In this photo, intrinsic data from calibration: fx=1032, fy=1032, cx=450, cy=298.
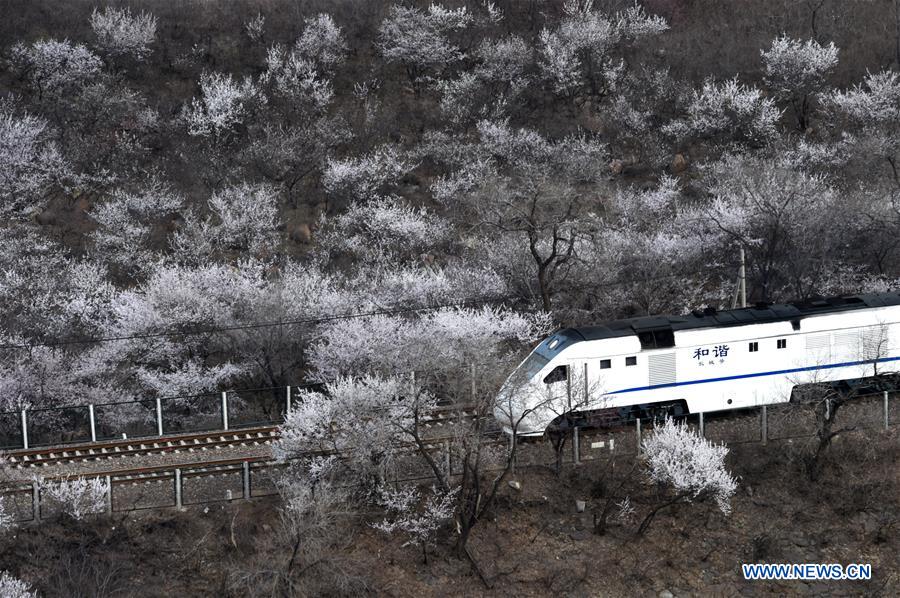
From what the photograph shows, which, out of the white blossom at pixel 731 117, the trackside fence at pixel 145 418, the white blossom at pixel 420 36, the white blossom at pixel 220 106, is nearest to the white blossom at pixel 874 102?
the white blossom at pixel 731 117

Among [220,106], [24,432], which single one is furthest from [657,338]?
[220,106]

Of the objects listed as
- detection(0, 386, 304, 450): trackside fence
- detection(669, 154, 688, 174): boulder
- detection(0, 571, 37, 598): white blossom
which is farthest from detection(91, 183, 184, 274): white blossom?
detection(669, 154, 688, 174): boulder

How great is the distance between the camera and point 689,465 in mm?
22125

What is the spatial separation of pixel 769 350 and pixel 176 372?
15.8 m

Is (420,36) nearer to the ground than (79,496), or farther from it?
farther from it

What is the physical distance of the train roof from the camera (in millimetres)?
24109

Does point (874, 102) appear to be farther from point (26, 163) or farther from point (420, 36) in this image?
point (26, 163)

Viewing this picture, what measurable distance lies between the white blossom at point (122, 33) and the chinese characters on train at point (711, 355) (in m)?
36.9

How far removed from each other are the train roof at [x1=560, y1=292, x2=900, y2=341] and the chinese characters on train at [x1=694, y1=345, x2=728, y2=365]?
0.55 metres

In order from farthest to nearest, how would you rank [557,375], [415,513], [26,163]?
[26,163] < [557,375] < [415,513]

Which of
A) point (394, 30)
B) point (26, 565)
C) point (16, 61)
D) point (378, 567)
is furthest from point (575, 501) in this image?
point (16, 61)

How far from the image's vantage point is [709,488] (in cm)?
2212

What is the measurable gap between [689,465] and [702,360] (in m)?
3.39

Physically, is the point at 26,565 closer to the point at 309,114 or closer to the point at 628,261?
the point at 628,261
